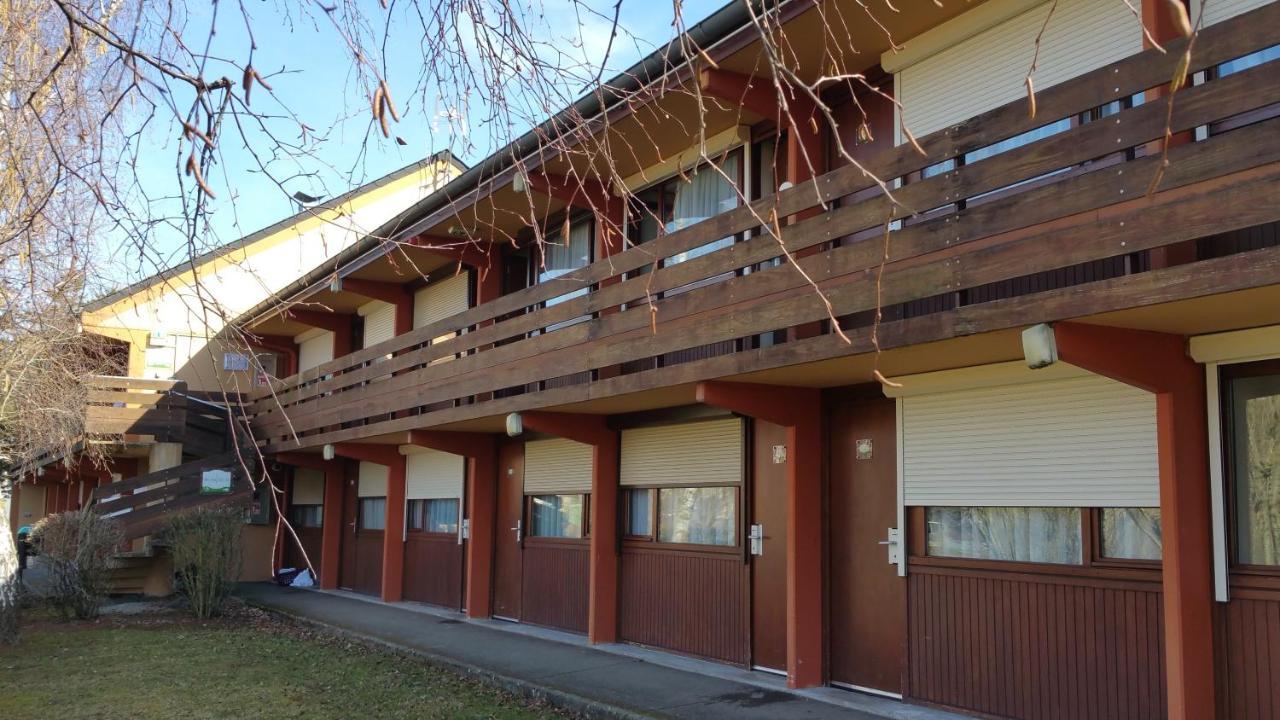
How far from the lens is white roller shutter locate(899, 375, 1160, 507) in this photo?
7.04 meters

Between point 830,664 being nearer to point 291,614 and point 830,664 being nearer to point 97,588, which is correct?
point 291,614

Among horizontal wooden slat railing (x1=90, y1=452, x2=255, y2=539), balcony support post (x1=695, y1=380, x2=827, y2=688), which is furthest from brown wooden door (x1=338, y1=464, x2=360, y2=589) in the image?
balcony support post (x1=695, y1=380, x2=827, y2=688)

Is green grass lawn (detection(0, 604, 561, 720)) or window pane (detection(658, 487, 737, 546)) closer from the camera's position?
green grass lawn (detection(0, 604, 561, 720))

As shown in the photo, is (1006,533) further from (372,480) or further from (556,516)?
(372,480)

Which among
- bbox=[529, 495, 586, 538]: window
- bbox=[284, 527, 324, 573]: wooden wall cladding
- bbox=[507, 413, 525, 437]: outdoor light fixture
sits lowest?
bbox=[284, 527, 324, 573]: wooden wall cladding

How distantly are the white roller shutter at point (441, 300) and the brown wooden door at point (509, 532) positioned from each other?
258cm

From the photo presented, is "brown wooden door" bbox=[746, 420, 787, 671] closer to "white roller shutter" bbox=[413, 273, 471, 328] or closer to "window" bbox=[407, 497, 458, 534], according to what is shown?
"white roller shutter" bbox=[413, 273, 471, 328]

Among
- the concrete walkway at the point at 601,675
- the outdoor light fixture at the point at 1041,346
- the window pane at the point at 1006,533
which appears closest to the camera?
Answer: the outdoor light fixture at the point at 1041,346

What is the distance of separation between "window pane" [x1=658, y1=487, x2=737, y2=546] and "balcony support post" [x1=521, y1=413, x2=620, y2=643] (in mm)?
730

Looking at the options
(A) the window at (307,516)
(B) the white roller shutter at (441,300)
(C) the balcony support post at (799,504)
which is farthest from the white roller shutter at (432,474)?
(C) the balcony support post at (799,504)

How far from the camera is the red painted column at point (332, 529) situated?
1991 cm

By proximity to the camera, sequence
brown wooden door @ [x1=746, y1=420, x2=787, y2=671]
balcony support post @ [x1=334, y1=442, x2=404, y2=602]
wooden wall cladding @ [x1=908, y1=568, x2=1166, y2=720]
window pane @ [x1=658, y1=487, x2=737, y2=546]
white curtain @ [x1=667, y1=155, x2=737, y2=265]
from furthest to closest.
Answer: balcony support post @ [x1=334, y1=442, x2=404, y2=602] → window pane @ [x1=658, y1=487, x2=737, y2=546] → white curtain @ [x1=667, y1=155, x2=737, y2=265] → brown wooden door @ [x1=746, y1=420, x2=787, y2=671] → wooden wall cladding @ [x1=908, y1=568, x2=1166, y2=720]

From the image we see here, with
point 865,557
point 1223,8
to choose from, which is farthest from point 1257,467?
point 865,557

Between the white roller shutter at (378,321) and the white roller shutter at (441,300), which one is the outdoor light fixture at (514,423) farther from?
the white roller shutter at (378,321)
